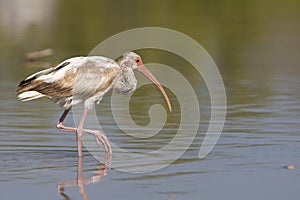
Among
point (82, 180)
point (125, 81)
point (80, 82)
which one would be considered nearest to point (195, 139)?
point (125, 81)

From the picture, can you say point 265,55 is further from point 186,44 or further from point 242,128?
point 242,128

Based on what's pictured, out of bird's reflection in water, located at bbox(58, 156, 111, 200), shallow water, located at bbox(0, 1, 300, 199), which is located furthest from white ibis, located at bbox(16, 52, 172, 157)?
bird's reflection in water, located at bbox(58, 156, 111, 200)

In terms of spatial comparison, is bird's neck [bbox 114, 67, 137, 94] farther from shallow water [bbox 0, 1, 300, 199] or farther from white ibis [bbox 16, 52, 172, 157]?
shallow water [bbox 0, 1, 300, 199]

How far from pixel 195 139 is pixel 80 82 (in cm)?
164

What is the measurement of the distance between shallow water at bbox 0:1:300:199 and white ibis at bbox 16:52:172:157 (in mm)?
558

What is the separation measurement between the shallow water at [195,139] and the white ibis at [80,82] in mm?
558

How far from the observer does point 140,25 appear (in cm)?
2816

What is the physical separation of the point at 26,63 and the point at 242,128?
824 cm

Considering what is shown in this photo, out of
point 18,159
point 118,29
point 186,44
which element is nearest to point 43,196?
point 18,159

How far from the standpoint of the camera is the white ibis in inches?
452

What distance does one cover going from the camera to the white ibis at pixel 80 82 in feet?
37.7

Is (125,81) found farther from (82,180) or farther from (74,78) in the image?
(82,180)

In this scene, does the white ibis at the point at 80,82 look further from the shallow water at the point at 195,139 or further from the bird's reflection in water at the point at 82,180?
the bird's reflection in water at the point at 82,180

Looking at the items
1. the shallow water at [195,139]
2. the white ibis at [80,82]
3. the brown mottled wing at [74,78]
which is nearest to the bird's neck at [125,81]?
the white ibis at [80,82]
